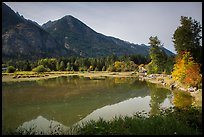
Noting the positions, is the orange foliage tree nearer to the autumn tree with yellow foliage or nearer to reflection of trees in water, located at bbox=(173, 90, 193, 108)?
the autumn tree with yellow foliage

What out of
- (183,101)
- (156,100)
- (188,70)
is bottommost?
(156,100)

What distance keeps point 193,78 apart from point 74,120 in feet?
72.6

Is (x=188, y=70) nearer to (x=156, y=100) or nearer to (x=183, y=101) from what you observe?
(x=156, y=100)

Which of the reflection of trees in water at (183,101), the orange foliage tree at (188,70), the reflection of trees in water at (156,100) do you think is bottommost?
the reflection of trees in water at (156,100)

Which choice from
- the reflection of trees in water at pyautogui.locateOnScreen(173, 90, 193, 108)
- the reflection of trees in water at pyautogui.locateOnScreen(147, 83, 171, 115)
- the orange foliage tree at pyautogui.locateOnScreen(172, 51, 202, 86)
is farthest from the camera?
the orange foliage tree at pyautogui.locateOnScreen(172, 51, 202, 86)

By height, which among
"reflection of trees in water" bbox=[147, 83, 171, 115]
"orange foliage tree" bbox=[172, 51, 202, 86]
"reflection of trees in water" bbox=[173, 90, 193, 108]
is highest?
"orange foliage tree" bbox=[172, 51, 202, 86]

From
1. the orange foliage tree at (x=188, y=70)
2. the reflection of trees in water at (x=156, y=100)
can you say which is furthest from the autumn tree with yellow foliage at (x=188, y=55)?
the reflection of trees in water at (x=156, y=100)

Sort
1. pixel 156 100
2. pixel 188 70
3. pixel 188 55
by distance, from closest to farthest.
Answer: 1. pixel 156 100
2. pixel 188 70
3. pixel 188 55

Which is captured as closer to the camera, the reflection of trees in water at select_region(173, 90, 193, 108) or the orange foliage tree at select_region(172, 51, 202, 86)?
the reflection of trees in water at select_region(173, 90, 193, 108)

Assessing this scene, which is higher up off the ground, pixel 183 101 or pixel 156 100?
pixel 183 101

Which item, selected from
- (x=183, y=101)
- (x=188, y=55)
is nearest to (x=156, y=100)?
(x=183, y=101)

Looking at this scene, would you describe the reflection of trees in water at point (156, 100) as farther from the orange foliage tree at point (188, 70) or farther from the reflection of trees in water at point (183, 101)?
the orange foliage tree at point (188, 70)

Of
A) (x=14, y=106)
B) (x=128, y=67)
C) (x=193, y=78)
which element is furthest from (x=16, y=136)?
(x=128, y=67)

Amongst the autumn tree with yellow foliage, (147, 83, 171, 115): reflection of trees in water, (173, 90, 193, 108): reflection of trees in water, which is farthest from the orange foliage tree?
(173, 90, 193, 108): reflection of trees in water
